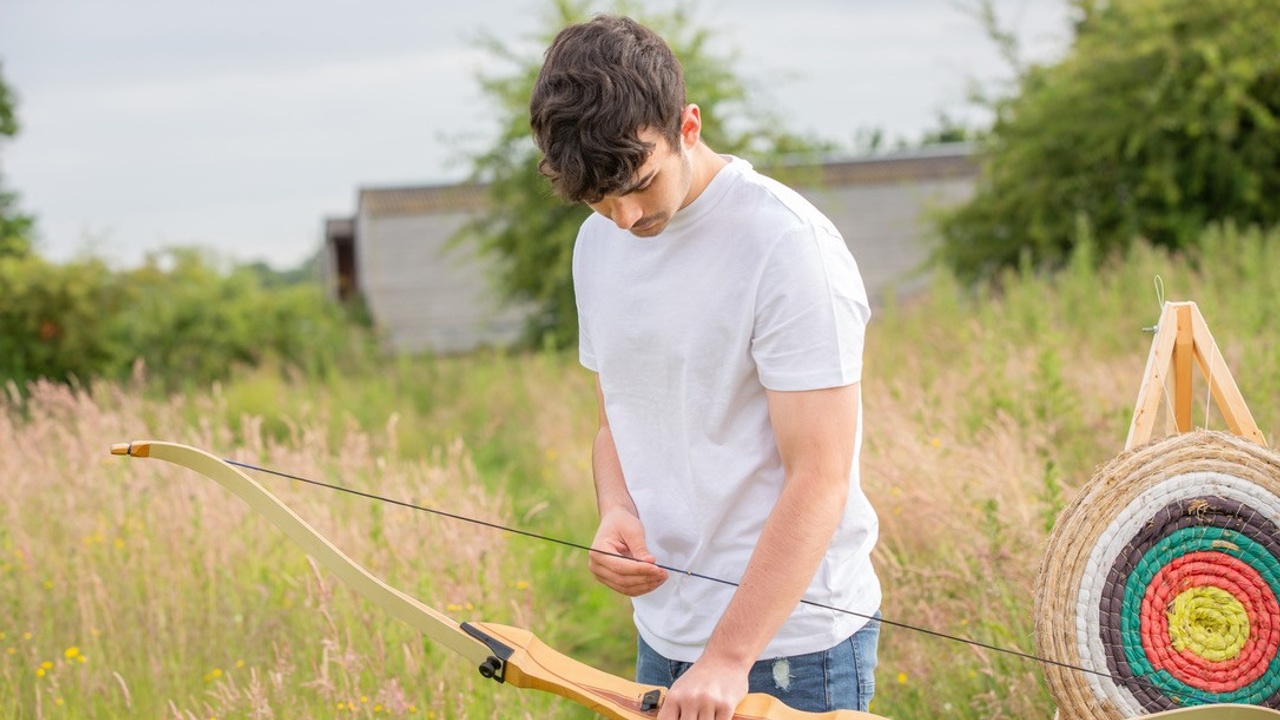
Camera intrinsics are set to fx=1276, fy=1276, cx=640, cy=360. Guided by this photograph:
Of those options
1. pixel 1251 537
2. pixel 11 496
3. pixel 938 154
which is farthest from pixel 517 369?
pixel 938 154

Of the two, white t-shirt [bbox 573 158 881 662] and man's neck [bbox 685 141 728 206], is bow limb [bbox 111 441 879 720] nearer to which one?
white t-shirt [bbox 573 158 881 662]

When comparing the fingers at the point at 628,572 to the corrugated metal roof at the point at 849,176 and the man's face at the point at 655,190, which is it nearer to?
the man's face at the point at 655,190

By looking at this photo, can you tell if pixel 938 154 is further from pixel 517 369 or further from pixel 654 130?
pixel 654 130

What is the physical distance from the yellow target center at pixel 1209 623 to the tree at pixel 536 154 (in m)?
11.9

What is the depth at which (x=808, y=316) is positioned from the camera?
1.87 m

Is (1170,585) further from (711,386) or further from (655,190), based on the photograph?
(655,190)

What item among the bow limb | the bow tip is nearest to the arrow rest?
the bow limb

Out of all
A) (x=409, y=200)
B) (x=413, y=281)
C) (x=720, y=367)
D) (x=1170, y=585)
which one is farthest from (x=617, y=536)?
(x=409, y=200)

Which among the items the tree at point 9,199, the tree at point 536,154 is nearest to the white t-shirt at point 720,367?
the tree at point 536,154

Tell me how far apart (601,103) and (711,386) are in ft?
1.63

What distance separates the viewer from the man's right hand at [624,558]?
2.15m

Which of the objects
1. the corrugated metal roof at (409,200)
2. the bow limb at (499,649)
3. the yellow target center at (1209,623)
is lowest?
the corrugated metal roof at (409,200)

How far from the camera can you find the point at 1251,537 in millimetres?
2361

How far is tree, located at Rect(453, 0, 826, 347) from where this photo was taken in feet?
47.5
